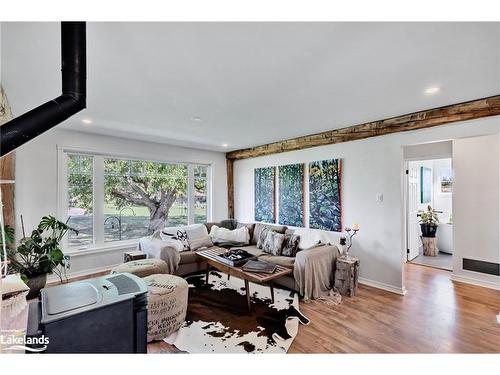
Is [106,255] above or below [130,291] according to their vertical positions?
below

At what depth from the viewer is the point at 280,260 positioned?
350cm

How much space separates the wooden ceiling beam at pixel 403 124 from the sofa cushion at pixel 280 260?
2.14 m

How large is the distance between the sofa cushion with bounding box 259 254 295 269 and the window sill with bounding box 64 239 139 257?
2700mm

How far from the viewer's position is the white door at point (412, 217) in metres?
4.90

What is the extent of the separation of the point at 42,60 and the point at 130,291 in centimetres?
196

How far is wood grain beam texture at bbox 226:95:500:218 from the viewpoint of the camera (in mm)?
2758

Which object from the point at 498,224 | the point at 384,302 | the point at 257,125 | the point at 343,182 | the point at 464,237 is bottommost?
the point at 384,302

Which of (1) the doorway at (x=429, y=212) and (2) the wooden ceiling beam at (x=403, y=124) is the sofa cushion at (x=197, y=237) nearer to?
(2) the wooden ceiling beam at (x=403, y=124)

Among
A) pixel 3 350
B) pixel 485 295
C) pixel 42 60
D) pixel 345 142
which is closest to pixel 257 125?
pixel 345 142

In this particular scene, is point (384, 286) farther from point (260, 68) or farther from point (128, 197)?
point (128, 197)

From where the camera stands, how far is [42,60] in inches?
73.5

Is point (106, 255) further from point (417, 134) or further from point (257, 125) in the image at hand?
point (417, 134)

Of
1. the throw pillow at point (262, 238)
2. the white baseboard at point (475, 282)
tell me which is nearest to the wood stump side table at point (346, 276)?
the throw pillow at point (262, 238)

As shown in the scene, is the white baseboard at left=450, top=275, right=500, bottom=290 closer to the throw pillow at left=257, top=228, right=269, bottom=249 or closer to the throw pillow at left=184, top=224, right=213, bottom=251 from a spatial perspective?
the throw pillow at left=257, top=228, right=269, bottom=249
